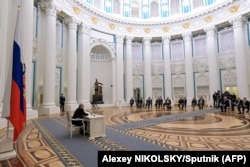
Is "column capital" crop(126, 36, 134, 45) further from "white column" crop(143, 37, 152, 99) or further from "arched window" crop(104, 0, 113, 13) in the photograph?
"arched window" crop(104, 0, 113, 13)

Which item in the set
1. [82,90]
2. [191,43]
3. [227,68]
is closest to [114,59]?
[82,90]

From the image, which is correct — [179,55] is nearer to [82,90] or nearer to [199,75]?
[199,75]

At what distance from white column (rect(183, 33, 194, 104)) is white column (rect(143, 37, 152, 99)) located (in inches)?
156

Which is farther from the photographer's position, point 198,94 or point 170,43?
point 170,43

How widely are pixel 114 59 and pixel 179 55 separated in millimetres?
7400

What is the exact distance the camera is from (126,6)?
19625 mm

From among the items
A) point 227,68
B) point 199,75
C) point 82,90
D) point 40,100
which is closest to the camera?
point 40,100

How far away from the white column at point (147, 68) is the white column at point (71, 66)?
8.58 m

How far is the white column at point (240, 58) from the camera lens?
14.2 m

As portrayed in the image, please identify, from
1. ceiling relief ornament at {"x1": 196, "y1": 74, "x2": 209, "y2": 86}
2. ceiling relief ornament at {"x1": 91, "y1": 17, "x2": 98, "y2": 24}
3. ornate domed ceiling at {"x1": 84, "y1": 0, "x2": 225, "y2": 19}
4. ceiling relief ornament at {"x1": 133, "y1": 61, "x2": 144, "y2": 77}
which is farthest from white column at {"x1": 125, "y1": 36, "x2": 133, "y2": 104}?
ceiling relief ornament at {"x1": 196, "y1": 74, "x2": 209, "y2": 86}

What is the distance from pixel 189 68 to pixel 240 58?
4.69 meters

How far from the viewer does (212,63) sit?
16.4 metres

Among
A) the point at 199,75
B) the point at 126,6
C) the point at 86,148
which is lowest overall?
the point at 86,148

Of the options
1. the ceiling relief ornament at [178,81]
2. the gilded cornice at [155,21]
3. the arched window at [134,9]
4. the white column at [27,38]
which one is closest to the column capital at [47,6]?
the gilded cornice at [155,21]
